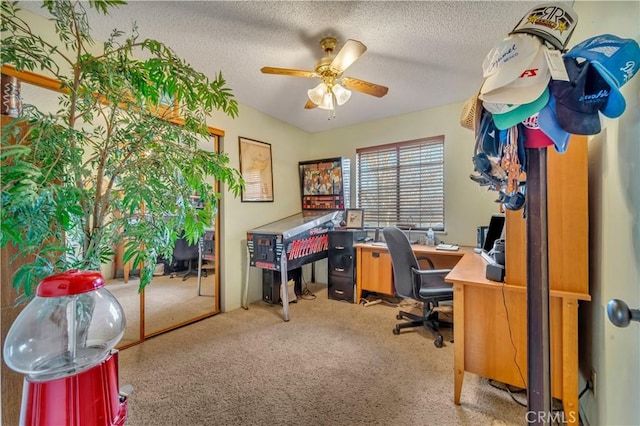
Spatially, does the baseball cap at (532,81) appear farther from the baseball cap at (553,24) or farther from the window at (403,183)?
the window at (403,183)

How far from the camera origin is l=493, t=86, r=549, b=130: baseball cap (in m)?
0.77

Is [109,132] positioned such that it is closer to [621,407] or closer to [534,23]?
[534,23]

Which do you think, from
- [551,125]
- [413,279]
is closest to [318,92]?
[551,125]

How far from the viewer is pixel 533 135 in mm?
875

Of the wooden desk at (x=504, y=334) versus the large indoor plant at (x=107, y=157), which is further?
the wooden desk at (x=504, y=334)

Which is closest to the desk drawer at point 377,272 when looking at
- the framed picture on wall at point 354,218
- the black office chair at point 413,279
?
the framed picture on wall at point 354,218

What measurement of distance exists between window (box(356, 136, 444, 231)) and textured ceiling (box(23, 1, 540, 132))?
96 cm

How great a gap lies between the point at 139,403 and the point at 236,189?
1.65 m

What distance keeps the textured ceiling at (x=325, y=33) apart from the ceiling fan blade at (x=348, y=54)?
9.9 inches

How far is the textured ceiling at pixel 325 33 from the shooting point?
178 centimetres

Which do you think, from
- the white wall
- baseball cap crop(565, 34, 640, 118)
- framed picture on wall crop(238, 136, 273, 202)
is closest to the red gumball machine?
baseball cap crop(565, 34, 640, 118)

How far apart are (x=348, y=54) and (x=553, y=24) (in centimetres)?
138

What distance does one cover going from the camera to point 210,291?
3441 mm

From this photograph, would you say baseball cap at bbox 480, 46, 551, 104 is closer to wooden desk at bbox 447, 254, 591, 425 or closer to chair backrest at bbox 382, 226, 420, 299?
wooden desk at bbox 447, 254, 591, 425
